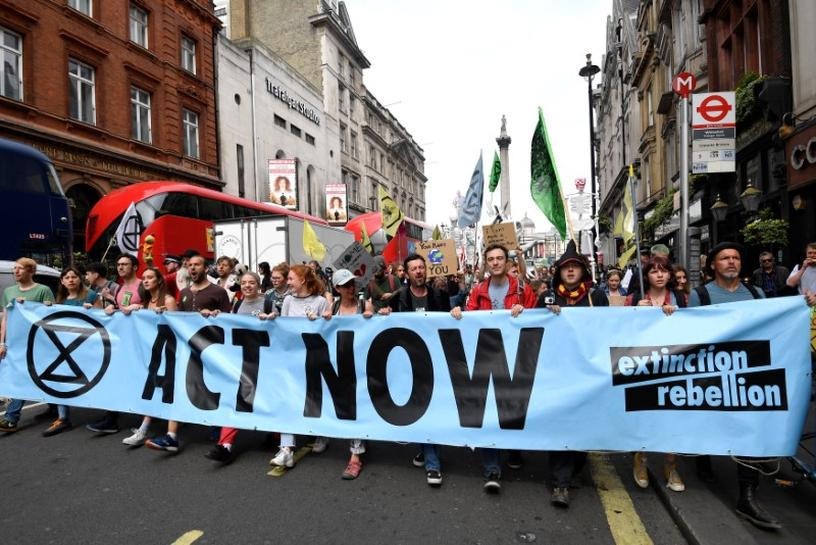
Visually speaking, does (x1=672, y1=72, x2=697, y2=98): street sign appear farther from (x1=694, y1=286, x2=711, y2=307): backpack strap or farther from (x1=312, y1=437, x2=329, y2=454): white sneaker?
(x1=312, y1=437, x2=329, y2=454): white sneaker

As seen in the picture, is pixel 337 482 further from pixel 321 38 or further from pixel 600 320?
pixel 321 38

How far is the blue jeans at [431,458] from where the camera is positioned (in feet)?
12.9

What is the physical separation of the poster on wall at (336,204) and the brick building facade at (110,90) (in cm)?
1182

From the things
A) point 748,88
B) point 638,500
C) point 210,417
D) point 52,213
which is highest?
point 748,88

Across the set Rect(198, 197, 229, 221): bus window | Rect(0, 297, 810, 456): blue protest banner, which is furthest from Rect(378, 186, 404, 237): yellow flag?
Rect(198, 197, 229, 221): bus window

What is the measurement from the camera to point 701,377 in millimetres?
3508

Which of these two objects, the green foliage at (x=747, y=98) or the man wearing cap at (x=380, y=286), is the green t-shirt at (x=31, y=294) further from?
the green foliage at (x=747, y=98)

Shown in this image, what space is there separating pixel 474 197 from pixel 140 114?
16893 millimetres

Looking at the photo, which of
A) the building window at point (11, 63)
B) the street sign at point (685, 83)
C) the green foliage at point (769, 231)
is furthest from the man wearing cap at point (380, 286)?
the building window at point (11, 63)

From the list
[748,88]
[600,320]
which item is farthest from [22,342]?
[748,88]

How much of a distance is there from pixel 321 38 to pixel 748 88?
1419 inches

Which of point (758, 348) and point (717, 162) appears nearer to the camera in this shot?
point (758, 348)

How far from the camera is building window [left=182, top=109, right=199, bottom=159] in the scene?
2519cm

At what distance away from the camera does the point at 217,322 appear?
184 inches
